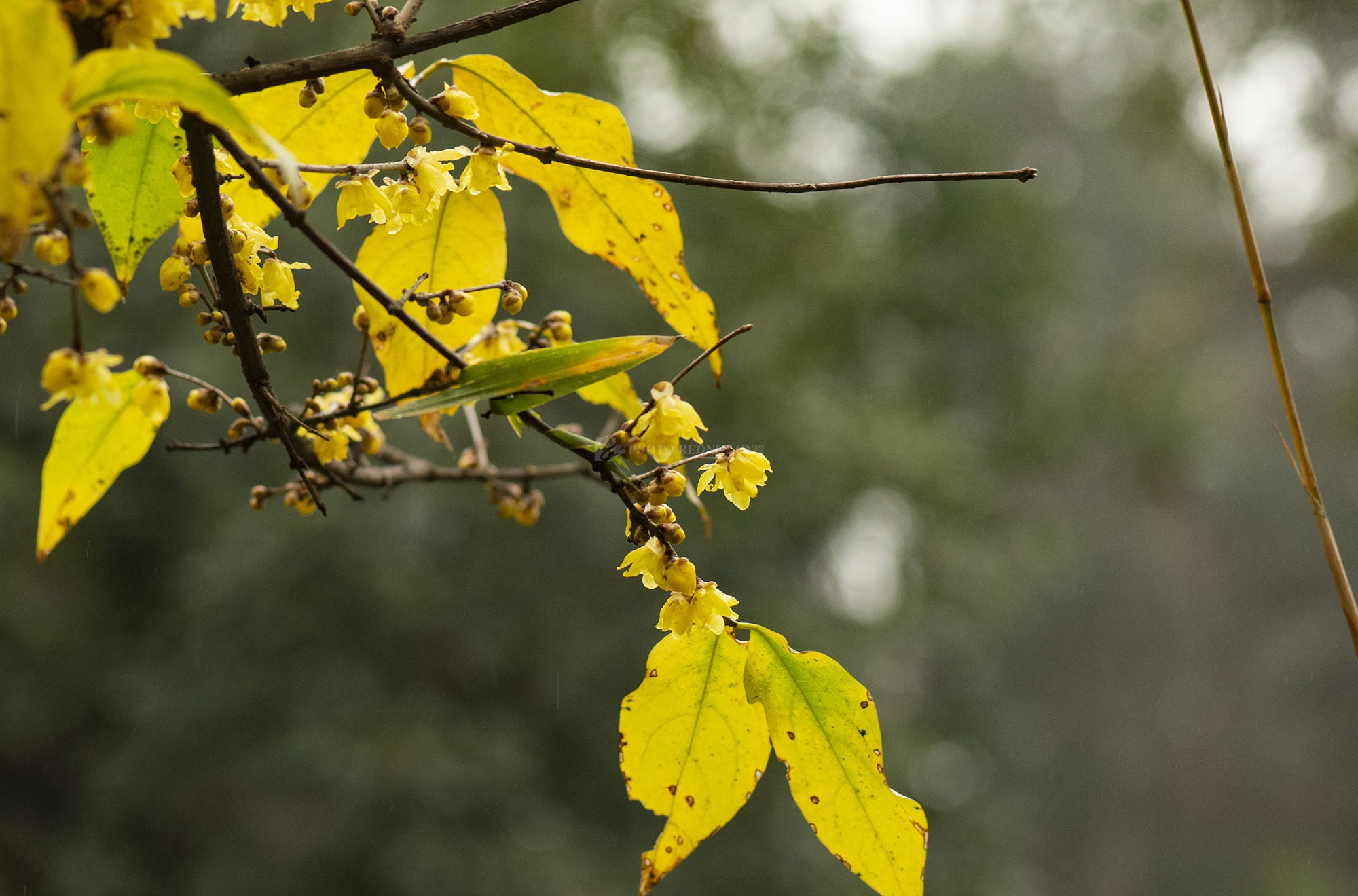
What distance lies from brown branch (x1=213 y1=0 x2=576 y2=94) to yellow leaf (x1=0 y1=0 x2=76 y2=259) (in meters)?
0.07

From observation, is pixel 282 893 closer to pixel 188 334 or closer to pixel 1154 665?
pixel 188 334

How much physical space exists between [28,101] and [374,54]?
126mm

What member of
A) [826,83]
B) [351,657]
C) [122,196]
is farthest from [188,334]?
[122,196]

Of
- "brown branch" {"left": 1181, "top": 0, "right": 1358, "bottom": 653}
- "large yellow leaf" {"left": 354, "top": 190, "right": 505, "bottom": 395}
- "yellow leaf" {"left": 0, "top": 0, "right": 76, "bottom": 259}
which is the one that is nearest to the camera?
"yellow leaf" {"left": 0, "top": 0, "right": 76, "bottom": 259}

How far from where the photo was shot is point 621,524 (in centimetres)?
385

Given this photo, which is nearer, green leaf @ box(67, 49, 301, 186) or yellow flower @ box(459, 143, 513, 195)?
green leaf @ box(67, 49, 301, 186)

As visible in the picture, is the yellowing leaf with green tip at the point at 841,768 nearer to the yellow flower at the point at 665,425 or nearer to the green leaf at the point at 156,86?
the yellow flower at the point at 665,425

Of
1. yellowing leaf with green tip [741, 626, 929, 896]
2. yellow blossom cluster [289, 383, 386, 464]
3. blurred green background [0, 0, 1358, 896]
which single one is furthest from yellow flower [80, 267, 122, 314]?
blurred green background [0, 0, 1358, 896]

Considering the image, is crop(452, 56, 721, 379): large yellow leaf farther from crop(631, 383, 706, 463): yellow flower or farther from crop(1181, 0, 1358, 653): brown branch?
crop(1181, 0, 1358, 653): brown branch

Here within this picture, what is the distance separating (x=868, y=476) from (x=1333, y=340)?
675cm

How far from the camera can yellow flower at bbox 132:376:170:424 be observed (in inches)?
12.9

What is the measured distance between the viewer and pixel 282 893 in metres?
3.89

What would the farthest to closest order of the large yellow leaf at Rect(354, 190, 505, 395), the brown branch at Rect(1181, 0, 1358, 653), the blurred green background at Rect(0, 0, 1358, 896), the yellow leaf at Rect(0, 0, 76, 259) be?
the blurred green background at Rect(0, 0, 1358, 896), the large yellow leaf at Rect(354, 190, 505, 395), the brown branch at Rect(1181, 0, 1358, 653), the yellow leaf at Rect(0, 0, 76, 259)

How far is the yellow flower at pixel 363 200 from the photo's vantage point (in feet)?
1.21
